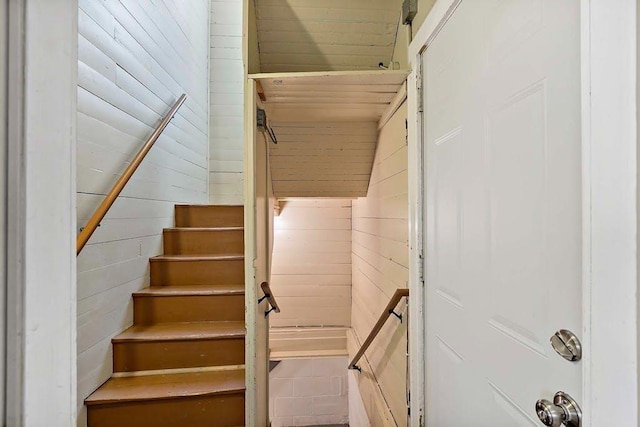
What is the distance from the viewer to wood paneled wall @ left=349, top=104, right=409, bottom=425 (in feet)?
6.28

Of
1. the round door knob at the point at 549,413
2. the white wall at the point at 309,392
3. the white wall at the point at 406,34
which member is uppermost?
the white wall at the point at 406,34

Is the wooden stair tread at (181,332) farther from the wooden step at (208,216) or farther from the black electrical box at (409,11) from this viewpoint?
the black electrical box at (409,11)

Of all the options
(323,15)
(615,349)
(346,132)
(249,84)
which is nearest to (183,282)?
(249,84)

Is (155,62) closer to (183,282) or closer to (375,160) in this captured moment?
(183,282)

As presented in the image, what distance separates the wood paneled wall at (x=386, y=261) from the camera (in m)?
1.92

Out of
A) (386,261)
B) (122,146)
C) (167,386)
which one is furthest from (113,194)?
(386,261)

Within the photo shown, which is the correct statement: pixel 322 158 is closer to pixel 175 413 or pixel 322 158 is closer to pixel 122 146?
pixel 122 146

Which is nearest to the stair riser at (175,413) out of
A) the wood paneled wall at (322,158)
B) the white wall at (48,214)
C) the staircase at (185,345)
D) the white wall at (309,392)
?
the staircase at (185,345)

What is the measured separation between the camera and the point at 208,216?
9.07 ft

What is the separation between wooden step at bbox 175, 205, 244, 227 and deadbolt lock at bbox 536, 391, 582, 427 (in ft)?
7.50

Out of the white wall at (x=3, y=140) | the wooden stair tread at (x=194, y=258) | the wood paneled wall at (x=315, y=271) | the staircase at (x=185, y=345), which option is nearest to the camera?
the white wall at (x=3, y=140)

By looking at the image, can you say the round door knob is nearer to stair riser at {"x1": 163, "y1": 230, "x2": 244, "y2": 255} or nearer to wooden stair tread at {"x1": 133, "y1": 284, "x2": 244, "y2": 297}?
Result: wooden stair tread at {"x1": 133, "y1": 284, "x2": 244, "y2": 297}

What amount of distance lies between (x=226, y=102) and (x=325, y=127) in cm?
151

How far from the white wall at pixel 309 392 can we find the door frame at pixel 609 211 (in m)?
3.16
